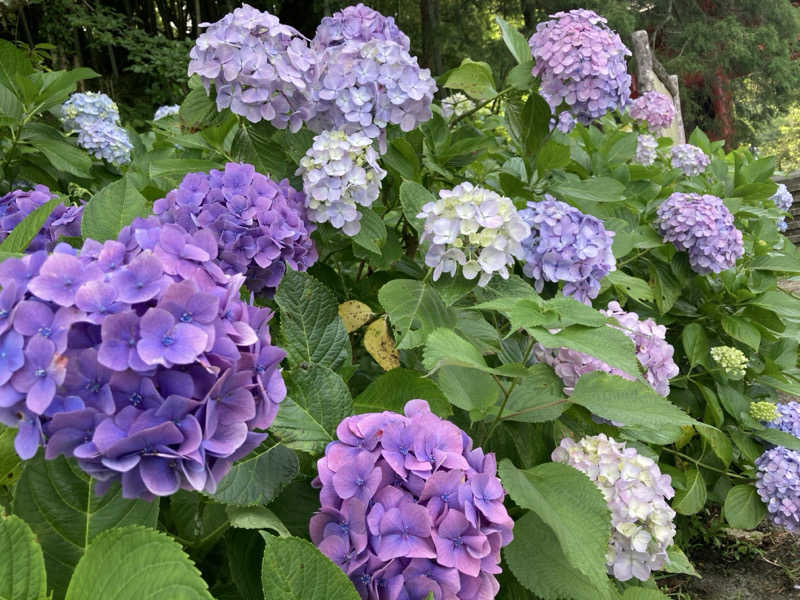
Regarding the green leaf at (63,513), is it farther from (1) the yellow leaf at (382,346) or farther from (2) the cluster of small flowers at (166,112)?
(2) the cluster of small flowers at (166,112)

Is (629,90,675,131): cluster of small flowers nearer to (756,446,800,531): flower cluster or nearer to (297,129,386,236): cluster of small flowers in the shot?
(756,446,800,531): flower cluster

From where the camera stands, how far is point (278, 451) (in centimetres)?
88

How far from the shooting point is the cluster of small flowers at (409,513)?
73 centimetres

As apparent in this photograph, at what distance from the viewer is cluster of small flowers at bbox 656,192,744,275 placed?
2049 mm

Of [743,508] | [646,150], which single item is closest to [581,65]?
[743,508]

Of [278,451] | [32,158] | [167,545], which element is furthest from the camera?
[32,158]

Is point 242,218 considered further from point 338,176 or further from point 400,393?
point 400,393

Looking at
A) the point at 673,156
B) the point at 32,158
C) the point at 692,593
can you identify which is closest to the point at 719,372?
the point at 692,593

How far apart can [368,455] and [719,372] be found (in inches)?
75.5

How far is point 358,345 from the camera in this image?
1.71 meters

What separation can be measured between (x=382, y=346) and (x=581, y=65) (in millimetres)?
833

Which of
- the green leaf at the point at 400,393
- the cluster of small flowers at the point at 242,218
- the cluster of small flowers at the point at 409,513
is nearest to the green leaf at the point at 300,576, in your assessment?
the cluster of small flowers at the point at 409,513

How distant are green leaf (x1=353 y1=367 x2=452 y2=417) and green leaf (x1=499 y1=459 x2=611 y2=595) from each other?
14cm

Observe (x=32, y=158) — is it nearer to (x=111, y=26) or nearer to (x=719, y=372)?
(x=719, y=372)
